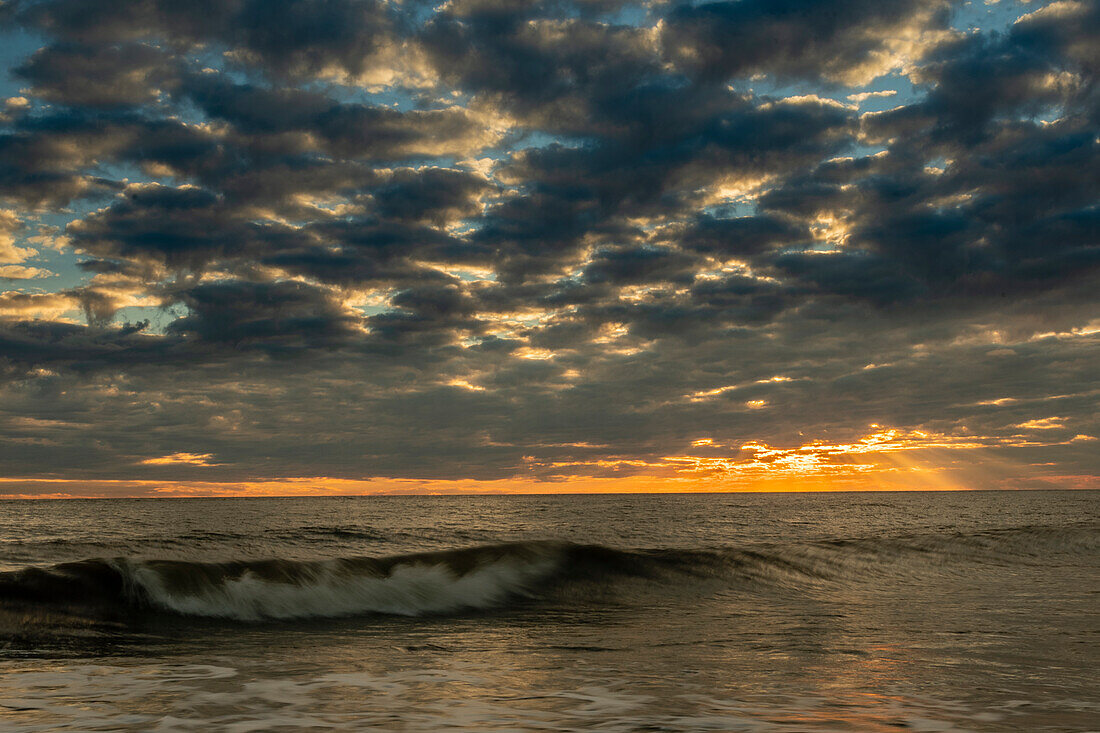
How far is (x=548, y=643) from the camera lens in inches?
471

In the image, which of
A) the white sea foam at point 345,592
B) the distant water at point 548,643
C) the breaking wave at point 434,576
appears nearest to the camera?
the distant water at point 548,643

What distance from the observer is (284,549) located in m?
31.4

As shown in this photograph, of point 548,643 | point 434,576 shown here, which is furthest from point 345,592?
point 548,643

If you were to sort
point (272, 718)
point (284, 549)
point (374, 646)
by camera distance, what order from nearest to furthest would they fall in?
point (272, 718)
point (374, 646)
point (284, 549)

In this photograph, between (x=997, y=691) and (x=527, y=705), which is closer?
(x=527, y=705)

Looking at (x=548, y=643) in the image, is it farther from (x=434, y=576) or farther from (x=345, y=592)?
(x=434, y=576)

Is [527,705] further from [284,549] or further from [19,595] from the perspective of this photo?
[284,549]

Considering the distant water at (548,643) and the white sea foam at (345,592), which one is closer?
the distant water at (548,643)

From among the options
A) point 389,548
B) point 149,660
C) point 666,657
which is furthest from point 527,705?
point 389,548

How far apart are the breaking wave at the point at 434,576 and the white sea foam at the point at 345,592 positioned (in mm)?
26

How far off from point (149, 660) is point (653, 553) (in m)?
17.7

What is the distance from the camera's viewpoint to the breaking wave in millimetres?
15750

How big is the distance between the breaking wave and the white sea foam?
0.03 meters

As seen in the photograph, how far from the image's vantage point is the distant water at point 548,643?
22.6 ft
